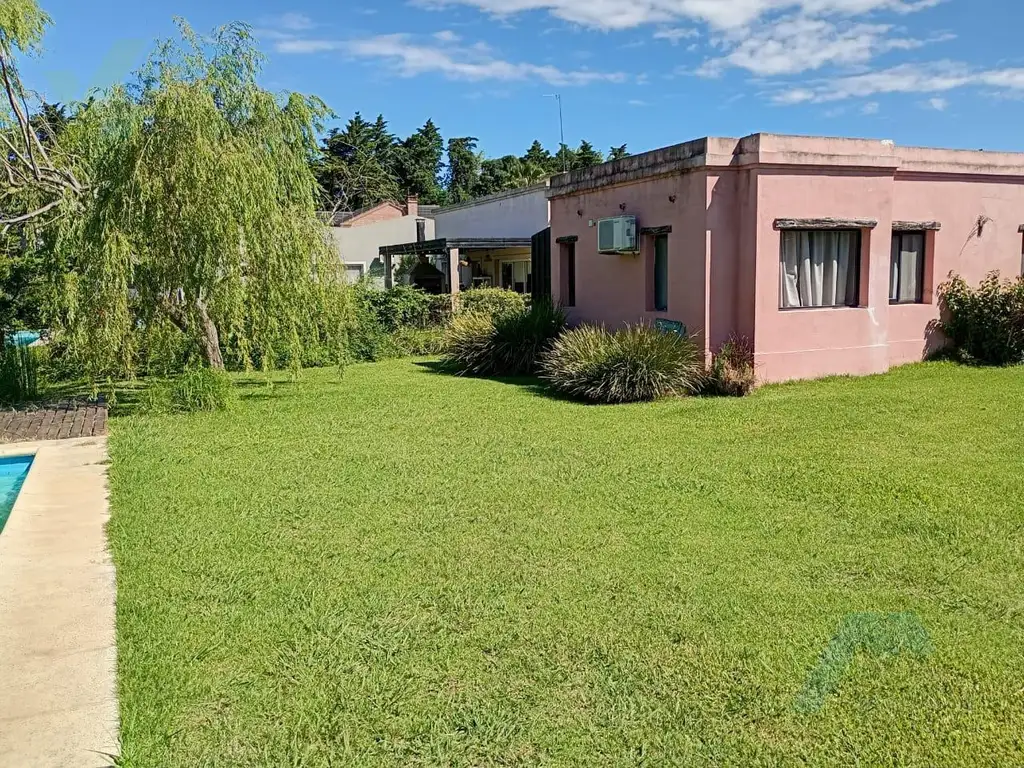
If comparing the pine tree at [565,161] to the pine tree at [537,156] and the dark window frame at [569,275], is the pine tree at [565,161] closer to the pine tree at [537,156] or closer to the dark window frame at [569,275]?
the pine tree at [537,156]

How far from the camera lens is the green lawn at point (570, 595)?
3484 mm

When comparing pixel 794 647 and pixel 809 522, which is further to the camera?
pixel 809 522

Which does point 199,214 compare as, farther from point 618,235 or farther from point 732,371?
point 732,371

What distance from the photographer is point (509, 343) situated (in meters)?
15.7

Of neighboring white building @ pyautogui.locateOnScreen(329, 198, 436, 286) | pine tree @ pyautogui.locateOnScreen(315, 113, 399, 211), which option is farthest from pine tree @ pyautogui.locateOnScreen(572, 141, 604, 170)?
neighboring white building @ pyautogui.locateOnScreen(329, 198, 436, 286)

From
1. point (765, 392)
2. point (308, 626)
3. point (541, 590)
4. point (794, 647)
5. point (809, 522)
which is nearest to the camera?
point (794, 647)

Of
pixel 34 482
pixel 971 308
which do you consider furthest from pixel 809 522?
pixel 971 308

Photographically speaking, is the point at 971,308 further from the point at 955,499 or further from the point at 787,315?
the point at 955,499

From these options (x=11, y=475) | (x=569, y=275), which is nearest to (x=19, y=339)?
(x=11, y=475)

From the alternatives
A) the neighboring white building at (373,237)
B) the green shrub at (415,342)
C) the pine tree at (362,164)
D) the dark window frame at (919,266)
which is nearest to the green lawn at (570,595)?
the dark window frame at (919,266)

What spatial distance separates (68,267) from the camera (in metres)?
13.0

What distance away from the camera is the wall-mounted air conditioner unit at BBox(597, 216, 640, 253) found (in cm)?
1395

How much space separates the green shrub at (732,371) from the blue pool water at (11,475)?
896cm

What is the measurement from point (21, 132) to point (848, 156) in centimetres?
1321
